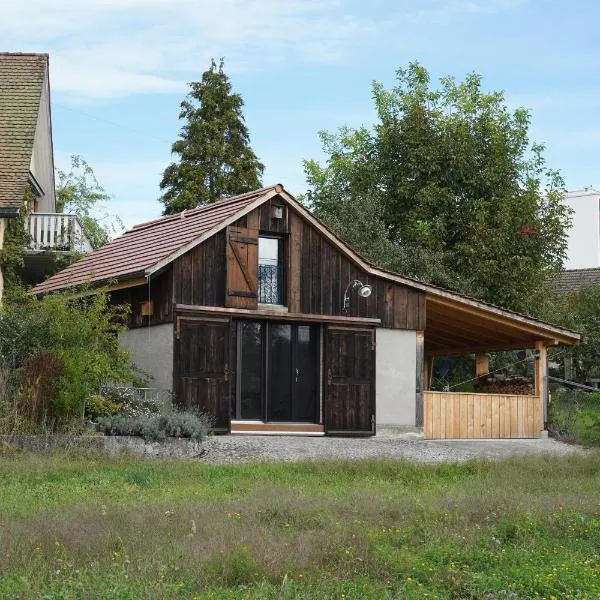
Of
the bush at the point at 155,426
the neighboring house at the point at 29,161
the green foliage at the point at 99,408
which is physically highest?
the neighboring house at the point at 29,161

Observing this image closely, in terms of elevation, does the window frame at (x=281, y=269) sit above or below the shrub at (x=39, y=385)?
above

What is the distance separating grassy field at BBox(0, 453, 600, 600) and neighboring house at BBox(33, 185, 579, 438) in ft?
22.8

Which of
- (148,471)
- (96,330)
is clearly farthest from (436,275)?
(148,471)

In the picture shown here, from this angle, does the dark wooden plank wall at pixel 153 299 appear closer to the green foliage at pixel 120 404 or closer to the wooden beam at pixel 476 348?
the green foliage at pixel 120 404

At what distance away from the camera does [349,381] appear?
25.4 meters

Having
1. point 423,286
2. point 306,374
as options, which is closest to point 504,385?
point 423,286

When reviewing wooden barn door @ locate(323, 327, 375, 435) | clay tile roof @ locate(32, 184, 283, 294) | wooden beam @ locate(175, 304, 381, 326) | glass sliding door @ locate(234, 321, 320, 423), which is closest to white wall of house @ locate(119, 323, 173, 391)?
wooden beam @ locate(175, 304, 381, 326)

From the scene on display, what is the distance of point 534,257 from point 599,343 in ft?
12.5

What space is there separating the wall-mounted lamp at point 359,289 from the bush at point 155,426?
570 centimetres

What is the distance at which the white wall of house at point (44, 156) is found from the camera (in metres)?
32.0

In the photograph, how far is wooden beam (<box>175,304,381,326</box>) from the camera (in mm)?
23266

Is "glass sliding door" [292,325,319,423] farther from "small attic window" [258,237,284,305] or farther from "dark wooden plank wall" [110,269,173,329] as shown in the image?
"dark wooden plank wall" [110,269,173,329]

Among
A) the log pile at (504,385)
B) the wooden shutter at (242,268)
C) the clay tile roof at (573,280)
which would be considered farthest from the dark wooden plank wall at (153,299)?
the clay tile roof at (573,280)


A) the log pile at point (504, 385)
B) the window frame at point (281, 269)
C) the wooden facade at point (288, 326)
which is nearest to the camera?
the wooden facade at point (288, 326)
